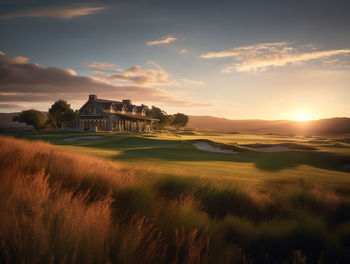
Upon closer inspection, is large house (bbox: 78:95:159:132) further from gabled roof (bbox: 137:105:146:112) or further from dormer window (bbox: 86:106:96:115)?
gabled roof (bbox: 137:105:146:112)

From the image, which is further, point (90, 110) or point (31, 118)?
point (31, 118)

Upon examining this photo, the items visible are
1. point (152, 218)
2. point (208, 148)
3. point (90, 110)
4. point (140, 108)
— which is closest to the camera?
point (152, 218)

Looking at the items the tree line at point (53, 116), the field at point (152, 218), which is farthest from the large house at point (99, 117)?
the field at point (152, 218)

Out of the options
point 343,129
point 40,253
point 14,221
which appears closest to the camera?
point 40,253

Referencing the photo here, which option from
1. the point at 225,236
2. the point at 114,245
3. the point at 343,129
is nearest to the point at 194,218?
the point at 225,236

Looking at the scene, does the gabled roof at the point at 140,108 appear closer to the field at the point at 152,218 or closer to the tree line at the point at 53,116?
the tree line at the point at 53,116

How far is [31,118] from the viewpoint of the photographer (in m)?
65.3

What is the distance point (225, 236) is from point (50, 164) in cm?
515

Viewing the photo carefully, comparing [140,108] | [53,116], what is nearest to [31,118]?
[53,116]

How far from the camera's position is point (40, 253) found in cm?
234

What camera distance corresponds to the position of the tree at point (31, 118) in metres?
64.9

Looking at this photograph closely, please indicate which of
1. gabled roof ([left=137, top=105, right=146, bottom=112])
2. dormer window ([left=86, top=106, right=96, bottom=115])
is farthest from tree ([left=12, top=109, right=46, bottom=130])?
gabled roof ([left=137, top=105, right=146, bottom=112])

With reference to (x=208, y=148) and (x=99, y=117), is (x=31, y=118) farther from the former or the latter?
(x=208, y=148)

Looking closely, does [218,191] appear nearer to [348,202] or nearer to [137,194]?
[137,194]
